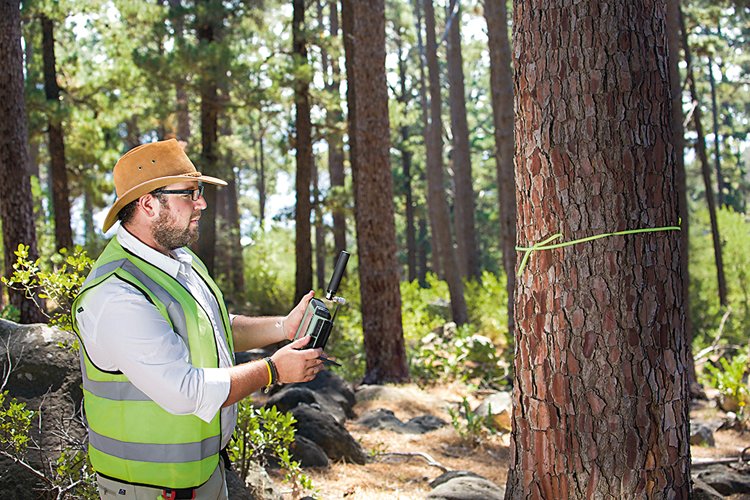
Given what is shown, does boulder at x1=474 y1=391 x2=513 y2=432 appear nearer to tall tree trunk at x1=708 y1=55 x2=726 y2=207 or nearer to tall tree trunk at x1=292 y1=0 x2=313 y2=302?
tall tree trunk at x1=292 y1=0 x2=313 y2=302

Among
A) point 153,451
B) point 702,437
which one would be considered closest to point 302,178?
point 702,437

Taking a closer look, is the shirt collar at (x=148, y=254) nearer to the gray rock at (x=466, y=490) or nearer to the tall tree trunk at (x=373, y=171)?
the gray rock at (x=466, y=490)

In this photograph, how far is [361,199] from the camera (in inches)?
400

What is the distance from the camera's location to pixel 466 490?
5016 millimetres

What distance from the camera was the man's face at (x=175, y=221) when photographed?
3.01 meters

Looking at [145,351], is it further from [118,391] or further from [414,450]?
[414,450]

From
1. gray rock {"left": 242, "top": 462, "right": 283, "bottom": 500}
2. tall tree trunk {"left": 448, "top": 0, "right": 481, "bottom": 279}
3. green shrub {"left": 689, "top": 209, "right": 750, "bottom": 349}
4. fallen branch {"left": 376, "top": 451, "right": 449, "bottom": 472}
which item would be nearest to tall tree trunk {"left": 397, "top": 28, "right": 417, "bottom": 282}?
tall tree trunk {"left": 448, "top": 0, "right": 481, "bottom": 279}

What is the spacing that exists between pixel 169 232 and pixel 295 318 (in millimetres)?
717

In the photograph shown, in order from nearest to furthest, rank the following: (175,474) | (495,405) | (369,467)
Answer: (175,474), (369,467), (495,405)

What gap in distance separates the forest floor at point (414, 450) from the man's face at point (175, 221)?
8.85ft

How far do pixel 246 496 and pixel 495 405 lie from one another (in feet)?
14.8

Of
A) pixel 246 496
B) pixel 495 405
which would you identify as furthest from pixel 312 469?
pixel 495 405

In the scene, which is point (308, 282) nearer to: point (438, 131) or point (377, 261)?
point (377, 261)

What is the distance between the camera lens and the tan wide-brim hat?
9.82 ft
